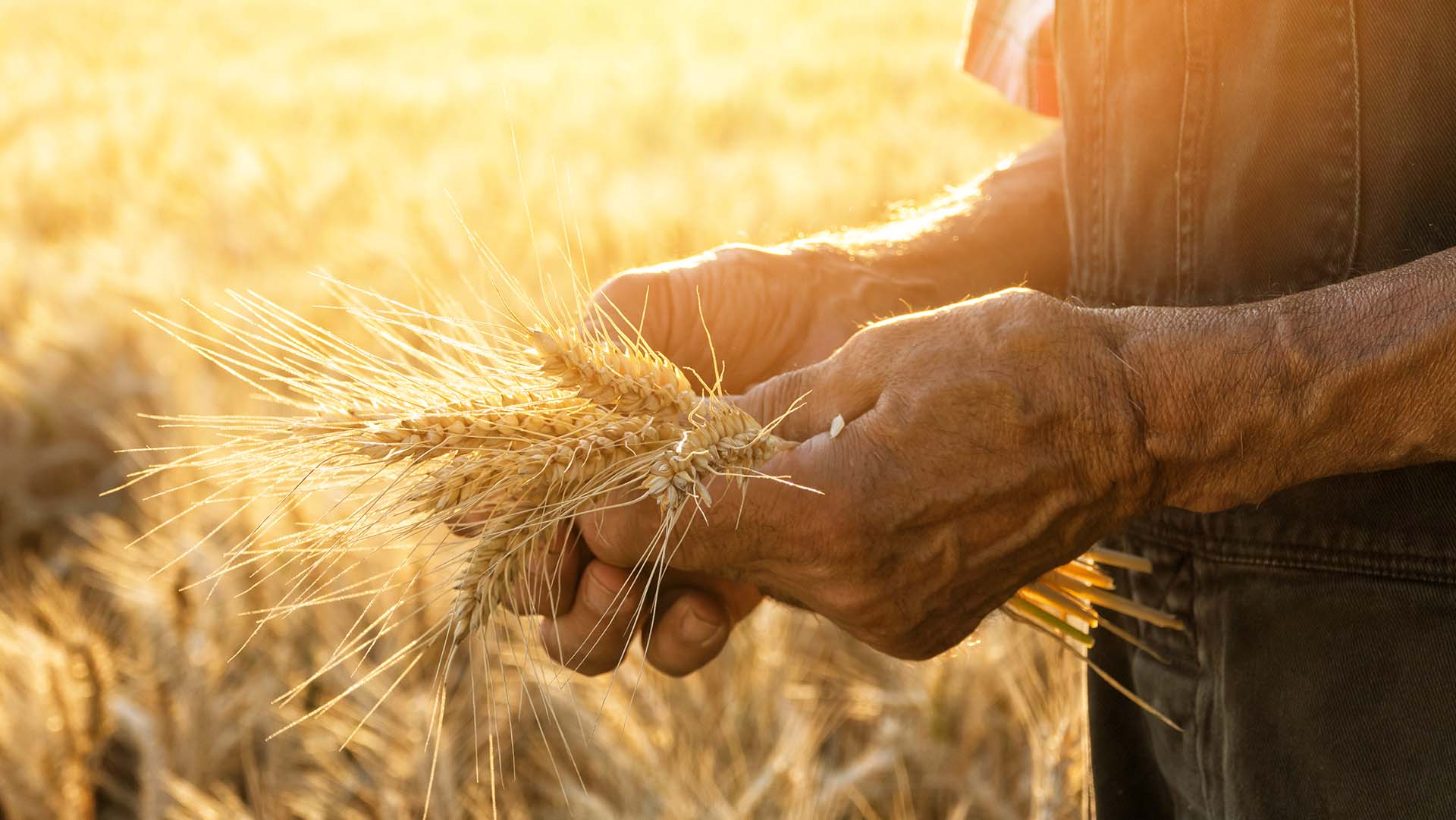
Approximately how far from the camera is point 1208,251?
4.04ft

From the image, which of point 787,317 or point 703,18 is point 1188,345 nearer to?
point 787,317

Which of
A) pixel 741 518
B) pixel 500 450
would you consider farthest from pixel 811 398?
pixel 500 450

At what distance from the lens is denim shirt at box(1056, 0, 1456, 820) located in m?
1.10

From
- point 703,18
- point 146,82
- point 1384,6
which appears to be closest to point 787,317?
point 1384,6

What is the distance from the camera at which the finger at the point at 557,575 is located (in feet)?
4.60

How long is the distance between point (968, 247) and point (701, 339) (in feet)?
1.35

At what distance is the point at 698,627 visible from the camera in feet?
4.80

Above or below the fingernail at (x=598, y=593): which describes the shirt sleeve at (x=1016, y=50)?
above

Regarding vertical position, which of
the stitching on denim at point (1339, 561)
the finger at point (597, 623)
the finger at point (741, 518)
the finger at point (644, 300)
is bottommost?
the finger at point (597, 623)

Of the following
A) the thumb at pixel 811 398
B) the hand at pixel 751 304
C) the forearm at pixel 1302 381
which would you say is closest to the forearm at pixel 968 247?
the hand at pixel 751 304

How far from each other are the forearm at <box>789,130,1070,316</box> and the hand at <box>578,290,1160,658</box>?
41 cm

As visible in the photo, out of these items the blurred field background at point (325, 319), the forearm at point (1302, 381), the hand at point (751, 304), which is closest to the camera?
the forearm at point (1302, 381)

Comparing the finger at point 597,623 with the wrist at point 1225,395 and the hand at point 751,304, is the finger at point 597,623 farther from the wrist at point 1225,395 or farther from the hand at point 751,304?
the wrist at point 1225,395

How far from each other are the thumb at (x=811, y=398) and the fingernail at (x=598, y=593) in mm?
309
